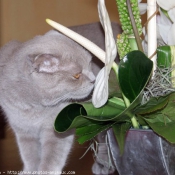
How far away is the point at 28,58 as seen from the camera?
1021 mm

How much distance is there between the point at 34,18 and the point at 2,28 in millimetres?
244

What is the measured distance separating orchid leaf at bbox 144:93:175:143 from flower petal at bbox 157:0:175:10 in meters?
0.18

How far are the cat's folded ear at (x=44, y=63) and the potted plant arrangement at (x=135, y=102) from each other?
0.22 metres

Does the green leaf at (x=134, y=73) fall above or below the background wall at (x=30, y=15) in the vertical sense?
below

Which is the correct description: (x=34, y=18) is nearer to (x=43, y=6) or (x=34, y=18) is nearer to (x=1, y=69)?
(x=43, y=6)

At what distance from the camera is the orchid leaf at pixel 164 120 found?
672 millimetres

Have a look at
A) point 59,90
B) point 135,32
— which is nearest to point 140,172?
point 135,32

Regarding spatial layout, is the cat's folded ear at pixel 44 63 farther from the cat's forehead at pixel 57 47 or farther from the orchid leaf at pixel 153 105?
the orchid leaf at pixel 153 105

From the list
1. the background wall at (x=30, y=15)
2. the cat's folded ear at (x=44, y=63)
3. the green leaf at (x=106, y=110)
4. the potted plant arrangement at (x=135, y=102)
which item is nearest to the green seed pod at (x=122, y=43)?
the potted plant arrangement at (x=135, y=102)

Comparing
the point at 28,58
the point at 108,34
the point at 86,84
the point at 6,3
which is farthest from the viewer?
the point at 6,3

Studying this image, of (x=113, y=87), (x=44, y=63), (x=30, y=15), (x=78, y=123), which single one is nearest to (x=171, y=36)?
(x=113, y=87)

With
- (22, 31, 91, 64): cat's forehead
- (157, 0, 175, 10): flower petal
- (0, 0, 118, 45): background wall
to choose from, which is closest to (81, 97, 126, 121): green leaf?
(157, 0, 175, 10): flower petal

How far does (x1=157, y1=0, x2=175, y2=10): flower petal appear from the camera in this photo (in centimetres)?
73

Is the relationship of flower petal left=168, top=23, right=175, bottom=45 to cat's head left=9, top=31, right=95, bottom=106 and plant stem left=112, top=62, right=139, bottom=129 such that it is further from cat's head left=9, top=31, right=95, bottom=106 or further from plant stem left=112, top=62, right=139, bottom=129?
cat's head left=9, top=31, right=95, bottom=106
